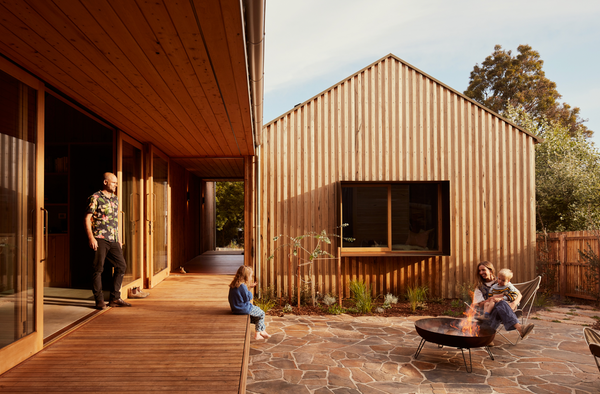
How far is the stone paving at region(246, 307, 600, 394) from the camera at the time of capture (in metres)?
3.24

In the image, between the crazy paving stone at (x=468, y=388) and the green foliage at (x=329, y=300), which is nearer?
the crazy paving stone at (x=468, y=388)

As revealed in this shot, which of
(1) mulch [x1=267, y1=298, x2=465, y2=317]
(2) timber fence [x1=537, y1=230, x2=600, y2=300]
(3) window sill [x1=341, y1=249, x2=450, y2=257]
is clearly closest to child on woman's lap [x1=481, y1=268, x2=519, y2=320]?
(1) mulch [x1=267, y1=298, x2=465, y2=317]

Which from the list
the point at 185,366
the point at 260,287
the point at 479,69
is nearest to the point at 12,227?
the point at 185,366

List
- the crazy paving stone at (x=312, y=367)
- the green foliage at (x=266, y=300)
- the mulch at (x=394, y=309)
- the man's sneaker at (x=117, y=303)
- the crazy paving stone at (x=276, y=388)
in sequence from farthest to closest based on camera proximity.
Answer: the green foliage at (x=266, y=300) < the mulch at (x=394, y=309) < the man's sneaker at (x=117, y=303) < the crazy paving stone at (x=312, y=367) < the crazy paving stone at (x=276, y=388)

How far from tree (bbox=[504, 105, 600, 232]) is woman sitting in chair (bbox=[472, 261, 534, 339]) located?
23.4 feet

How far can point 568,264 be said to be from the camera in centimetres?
749

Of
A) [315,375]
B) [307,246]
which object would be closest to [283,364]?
[315,375]

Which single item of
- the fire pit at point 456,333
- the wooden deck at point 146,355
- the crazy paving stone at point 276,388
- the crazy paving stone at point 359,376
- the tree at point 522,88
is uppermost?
Result: the tree at point 522,88

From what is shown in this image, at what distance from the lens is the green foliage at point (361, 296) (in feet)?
19.6

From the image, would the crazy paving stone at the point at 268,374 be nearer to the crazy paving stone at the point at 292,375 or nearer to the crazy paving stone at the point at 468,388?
the crazy paving stone at the point at 292,375

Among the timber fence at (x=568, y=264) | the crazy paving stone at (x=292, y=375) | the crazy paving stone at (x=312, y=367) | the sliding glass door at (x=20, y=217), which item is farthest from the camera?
the timber fence at (x=568, y=264)

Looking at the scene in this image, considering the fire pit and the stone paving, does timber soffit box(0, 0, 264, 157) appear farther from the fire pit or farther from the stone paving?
the fire pit

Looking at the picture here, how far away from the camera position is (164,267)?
660cm

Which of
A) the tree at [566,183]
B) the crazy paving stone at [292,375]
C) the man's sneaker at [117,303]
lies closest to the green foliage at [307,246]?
the man's sneaker at [117,303]
